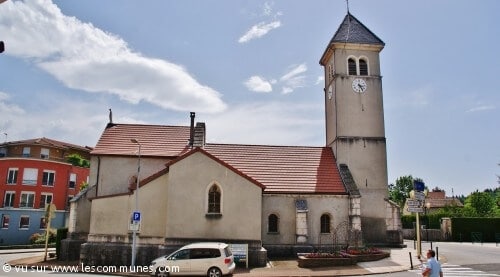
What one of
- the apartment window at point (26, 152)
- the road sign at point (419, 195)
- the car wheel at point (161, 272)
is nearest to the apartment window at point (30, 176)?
the apartment window at point (26, 152)

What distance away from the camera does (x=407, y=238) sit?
50.3 meters

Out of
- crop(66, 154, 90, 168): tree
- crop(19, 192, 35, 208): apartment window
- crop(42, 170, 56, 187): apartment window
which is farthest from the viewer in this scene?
crop(66, 154, 90, 168): tree

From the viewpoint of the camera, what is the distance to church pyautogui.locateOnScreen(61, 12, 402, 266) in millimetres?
23672

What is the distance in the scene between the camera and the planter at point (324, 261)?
866 inches

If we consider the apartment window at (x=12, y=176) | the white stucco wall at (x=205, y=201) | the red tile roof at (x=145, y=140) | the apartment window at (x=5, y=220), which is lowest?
the apartment window at (x=5, y=220)

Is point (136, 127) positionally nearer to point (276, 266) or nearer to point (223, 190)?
point (223, 190)

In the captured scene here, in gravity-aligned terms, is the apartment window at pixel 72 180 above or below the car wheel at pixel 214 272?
above

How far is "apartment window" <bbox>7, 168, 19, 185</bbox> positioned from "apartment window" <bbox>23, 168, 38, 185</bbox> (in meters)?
1.07

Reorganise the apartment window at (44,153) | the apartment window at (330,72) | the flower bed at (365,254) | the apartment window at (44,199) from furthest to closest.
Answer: the apartment window at (44,153)
the apartment window at (44,199)
the apartment window at (330,72)
the flower bed at (365,254)

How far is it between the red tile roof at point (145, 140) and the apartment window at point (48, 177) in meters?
24.9

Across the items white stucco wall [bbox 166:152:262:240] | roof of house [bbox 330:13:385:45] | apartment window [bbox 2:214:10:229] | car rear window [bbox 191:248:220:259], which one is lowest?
car rear window [bbox 191:248:220:259]

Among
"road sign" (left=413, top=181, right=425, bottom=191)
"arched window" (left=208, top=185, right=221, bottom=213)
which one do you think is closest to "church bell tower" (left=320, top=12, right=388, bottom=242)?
"road sign" (left=413, top=181, right=425, bottom=191)

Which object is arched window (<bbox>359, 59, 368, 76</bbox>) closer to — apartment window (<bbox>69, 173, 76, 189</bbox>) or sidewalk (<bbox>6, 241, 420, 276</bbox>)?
sidewalk (<bbox>6, 241, 420, 276</bbox>)

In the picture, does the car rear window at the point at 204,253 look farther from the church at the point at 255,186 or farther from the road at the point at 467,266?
the road at the point at 467,266
